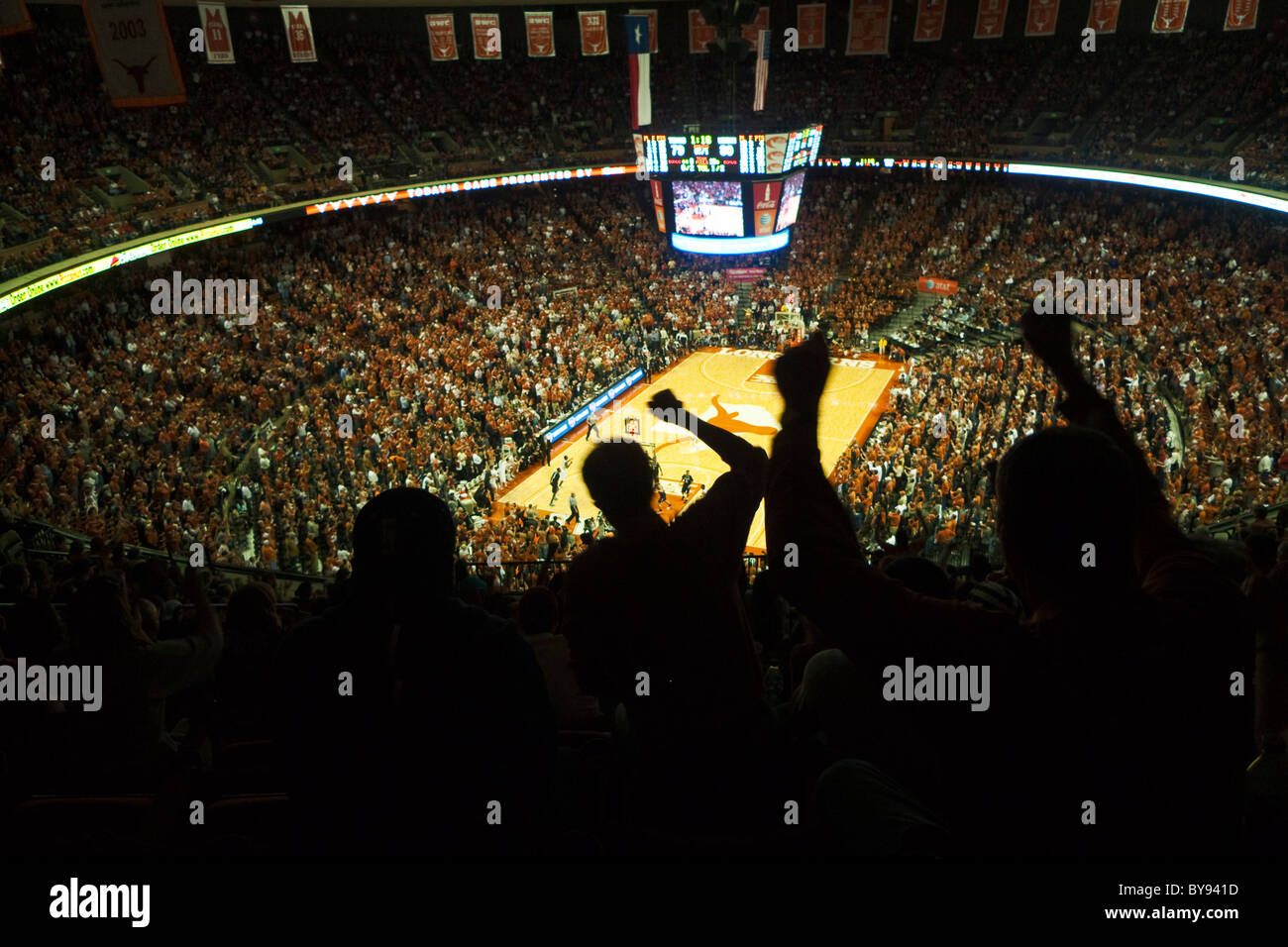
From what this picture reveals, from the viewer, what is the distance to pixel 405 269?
3073 cm

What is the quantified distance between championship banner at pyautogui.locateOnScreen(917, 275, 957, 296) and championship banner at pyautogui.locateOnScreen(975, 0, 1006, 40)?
878cm

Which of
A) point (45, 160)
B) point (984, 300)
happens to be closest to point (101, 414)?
point (45, 160)

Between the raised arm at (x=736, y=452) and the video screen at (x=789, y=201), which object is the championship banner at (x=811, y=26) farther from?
the raised arm at (x=736, y=452)

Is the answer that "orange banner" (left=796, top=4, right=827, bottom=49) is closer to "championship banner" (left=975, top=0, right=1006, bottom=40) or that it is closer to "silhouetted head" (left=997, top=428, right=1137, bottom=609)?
"championship banner" (left=975, top=0, right=1006, bottom=40)

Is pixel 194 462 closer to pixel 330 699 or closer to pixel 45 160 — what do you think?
pixel 45 160

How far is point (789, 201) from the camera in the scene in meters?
33.5

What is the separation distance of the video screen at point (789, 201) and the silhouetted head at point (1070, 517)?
32922mm

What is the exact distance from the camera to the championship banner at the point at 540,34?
30.6m

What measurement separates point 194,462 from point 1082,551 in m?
19.5

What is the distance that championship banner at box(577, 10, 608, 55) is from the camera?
102 feet

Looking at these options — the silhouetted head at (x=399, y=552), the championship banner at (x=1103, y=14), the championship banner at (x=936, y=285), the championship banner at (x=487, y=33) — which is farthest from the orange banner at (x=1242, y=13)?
the silhouetted head at (x=399, y=552)

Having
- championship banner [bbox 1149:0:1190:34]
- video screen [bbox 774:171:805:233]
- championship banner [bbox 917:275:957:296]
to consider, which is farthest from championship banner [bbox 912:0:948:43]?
championship banner [bbox 917:275:957:296]

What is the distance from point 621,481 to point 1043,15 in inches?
1399

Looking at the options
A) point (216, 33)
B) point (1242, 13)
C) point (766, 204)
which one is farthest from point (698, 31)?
point (1242, 13)
